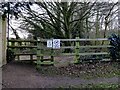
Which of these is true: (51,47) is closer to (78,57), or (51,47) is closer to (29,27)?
(78,57)

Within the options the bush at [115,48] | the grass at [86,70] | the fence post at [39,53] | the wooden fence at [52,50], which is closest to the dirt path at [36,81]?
the grass at [86,70]

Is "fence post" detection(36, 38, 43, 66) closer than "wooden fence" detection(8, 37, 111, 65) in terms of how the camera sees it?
Yes

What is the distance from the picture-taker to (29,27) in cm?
1515

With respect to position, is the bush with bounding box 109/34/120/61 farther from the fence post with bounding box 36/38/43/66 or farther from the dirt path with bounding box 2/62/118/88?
the fence post with bounding box 36/38/43/66

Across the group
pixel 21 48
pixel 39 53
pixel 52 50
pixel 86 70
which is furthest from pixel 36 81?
pixel 21 48

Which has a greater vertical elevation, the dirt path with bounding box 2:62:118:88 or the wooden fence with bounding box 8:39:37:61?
the wooden fence with bounding box 8:39:37:61

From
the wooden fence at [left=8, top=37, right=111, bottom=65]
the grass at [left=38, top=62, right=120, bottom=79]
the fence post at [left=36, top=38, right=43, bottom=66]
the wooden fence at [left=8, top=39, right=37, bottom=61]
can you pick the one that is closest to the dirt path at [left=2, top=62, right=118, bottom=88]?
the grass at [left=38, top=62, right=120, bottom=79]

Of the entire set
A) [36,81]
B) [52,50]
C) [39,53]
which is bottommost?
[36,81]

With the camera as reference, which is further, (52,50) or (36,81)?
(52,50)

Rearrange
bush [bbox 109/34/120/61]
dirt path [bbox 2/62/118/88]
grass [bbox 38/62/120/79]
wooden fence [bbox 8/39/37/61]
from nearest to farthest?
dirt path [bbox 2/62/118/88] → grass [bbox 38/62/120/79] → bush [bbox 109/34/120/61] → wooden fence [bbox 8/39/37/61]

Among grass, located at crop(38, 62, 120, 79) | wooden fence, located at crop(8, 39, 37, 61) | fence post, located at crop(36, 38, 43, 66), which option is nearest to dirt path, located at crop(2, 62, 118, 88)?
grass, located at crop(38, 62, 120, 79)

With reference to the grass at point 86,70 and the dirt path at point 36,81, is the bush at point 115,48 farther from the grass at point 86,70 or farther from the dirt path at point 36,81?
the dirt path at point 36,81

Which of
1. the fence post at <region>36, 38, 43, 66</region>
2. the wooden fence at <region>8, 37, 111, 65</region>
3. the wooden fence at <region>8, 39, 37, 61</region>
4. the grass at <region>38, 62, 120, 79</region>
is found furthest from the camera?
the wooden fence at <region>8, 39, 37, 61</region>

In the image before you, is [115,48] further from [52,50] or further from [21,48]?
[21,48]
